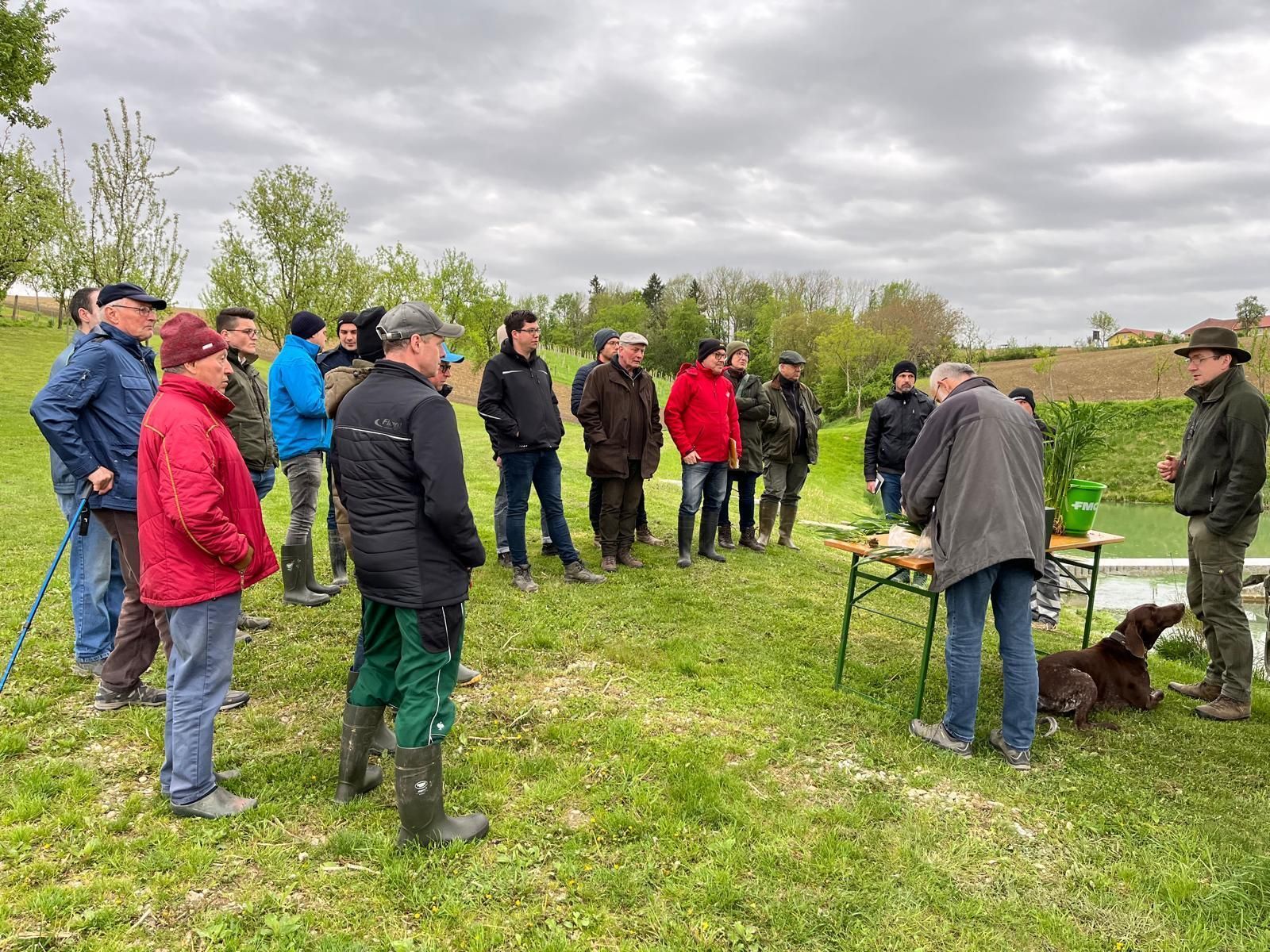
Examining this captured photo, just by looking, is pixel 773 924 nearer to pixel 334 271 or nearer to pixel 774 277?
pixel 334 271

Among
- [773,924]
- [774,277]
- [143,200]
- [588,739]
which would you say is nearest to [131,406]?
[588,739]

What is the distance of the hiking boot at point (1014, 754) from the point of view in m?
3.98

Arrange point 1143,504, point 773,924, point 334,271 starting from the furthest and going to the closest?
point 1143,504 → point 334,271 → point 773,924

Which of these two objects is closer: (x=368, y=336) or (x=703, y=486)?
(x=368, y=336)

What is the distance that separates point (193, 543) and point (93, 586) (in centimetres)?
197

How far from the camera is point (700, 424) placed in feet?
25.0

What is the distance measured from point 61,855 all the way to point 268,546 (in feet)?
4.63

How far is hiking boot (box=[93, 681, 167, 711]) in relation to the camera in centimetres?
408

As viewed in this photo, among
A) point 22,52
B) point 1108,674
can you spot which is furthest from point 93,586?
point 22,52

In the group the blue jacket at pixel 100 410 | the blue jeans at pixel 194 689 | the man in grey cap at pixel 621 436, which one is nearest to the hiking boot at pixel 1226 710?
the man in grey cap at pixel 621 436

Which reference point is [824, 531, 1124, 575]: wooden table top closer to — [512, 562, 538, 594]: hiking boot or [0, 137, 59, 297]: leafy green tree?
[512, 562, 538, 594]: hiking boot

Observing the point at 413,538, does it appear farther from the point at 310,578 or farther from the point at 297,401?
the point at 310,578

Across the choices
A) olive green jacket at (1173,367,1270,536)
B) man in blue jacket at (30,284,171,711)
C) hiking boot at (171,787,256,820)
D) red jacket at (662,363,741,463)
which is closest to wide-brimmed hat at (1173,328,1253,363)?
olive green jacket at (1173,367,1270,536)

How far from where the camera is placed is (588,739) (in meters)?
4.06
